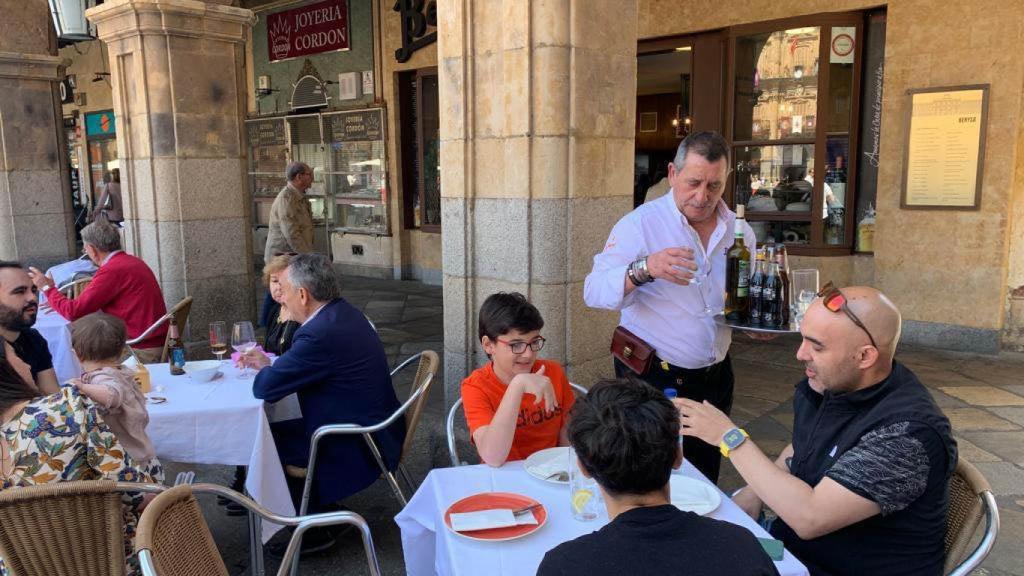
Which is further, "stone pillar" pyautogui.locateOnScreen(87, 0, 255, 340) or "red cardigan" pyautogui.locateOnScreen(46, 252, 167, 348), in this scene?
"stone pillar" pyautogui.locateOnScreen(87, 0, 255, 340)

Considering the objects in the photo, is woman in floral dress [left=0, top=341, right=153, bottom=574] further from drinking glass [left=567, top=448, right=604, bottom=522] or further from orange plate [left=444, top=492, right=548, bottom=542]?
drinking glass [left=567, top=448, right=604, bottom=522]

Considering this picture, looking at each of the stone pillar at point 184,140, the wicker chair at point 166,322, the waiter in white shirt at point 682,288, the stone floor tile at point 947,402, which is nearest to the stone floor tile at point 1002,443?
the stone floor tile at point 947,402

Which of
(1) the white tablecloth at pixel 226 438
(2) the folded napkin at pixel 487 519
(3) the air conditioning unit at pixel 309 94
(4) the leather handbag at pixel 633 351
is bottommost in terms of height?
(1) the white tablecloth at pixel 226 438

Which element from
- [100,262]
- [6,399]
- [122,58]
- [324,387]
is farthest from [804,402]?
[122,58]

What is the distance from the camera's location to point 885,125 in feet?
21.6

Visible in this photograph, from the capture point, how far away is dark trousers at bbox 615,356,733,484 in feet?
9.42

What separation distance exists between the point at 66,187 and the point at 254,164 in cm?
444

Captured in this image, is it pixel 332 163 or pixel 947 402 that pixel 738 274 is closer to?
pixel 947 402

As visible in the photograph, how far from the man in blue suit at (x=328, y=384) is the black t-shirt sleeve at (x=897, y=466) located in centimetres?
204

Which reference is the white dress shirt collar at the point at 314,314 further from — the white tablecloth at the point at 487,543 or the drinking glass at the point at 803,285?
the drinking glass at the point at 803,285

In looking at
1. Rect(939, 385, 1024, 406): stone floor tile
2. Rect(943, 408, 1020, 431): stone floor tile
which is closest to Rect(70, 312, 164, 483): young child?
Rect(943, 408, 1020, 431): stone floor tile

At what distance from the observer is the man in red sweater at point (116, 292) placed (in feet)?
15.0

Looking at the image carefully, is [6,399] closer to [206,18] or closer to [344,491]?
[344,491]

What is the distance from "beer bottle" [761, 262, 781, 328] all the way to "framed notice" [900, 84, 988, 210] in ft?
14.7
